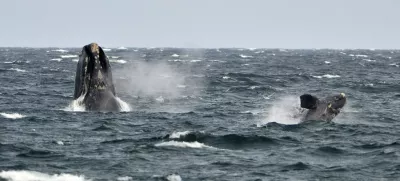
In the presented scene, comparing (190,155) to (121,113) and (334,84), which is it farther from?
(334,84)

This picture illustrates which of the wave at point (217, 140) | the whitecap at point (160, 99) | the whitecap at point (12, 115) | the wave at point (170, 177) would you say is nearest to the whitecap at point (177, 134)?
the wave at point (217, 140)

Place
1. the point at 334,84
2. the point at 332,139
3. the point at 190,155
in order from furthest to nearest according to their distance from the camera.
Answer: the point at 334,84 → the point at 332,139 → the point at 190,155

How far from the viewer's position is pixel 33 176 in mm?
19531

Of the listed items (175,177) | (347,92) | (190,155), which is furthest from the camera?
(347,92)

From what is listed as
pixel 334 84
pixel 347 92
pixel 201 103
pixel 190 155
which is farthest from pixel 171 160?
pixel 334 84

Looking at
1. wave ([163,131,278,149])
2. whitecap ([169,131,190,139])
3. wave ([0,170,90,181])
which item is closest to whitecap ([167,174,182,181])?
wave ([0,170,90,181])

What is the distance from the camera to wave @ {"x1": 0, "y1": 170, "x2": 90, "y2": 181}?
1922cm

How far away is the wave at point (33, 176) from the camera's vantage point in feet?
63.1

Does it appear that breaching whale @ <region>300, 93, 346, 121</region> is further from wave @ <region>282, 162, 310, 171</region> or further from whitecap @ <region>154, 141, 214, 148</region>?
wave @ <region>282, 162, 310, 171</region>

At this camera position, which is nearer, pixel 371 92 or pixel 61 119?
pixel 61 119

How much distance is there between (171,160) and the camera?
22.7 m

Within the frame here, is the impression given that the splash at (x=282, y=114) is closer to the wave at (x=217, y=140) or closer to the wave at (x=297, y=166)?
the wave at (x=217, y=140)

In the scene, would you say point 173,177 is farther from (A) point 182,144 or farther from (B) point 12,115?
(B) point 12,115

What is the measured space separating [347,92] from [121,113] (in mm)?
27608
